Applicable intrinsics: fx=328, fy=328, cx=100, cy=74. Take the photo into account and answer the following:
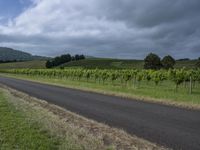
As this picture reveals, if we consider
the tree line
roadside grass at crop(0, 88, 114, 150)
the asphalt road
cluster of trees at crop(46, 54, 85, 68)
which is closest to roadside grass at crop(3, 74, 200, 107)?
the asphalt road

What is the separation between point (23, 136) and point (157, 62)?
319ft

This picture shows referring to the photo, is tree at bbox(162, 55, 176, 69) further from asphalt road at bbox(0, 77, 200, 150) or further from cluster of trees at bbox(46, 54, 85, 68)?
asphalt road at bbox(0, 77, 200, 150)

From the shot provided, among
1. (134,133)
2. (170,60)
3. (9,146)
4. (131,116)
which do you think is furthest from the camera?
(170,60)

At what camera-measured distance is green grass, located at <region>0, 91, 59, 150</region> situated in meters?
8.03

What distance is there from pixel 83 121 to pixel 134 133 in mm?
2900

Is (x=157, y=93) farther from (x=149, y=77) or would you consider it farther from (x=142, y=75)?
(x=142, y=75)

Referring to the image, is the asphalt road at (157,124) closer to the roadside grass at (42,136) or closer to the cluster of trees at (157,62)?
the roadside grass at (42,136)

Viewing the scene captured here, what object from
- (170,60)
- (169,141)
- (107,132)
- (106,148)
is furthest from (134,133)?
(170,60)

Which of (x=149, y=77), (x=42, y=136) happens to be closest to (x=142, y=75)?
(x=149, y=77)

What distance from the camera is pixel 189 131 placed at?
1064 centimetres

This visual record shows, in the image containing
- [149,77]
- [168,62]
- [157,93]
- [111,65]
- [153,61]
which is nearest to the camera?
[157,93]

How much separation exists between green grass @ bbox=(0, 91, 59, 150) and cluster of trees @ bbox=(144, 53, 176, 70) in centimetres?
9317

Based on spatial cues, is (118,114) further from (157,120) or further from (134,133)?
(134,133)

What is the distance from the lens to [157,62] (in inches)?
4099
